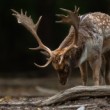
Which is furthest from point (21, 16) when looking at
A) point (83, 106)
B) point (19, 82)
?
point (19, 82)

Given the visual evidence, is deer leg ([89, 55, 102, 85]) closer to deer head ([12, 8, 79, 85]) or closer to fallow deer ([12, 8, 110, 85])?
fallow deer ([12, 8, 110, 85])

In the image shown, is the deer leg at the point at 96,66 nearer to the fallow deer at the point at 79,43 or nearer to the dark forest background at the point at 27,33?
the fallow deer at the point at 79,43

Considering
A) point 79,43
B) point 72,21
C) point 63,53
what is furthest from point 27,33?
point 63,53

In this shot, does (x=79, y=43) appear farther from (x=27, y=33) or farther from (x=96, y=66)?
(x=27, y=33)

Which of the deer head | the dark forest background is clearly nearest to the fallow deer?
the deer head

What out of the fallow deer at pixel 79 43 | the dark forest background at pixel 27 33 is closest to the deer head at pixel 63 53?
the fallow deer at pixel 79 43

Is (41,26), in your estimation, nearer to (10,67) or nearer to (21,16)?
(10,67)
